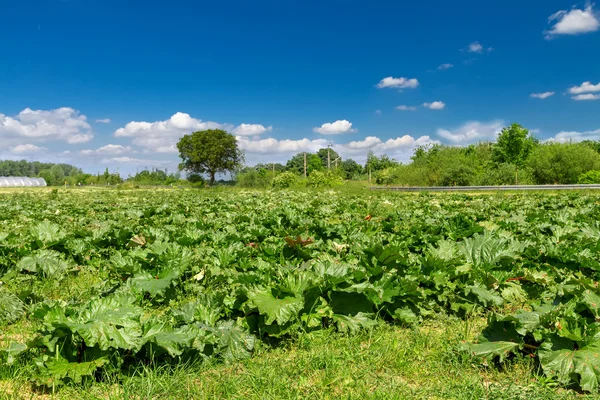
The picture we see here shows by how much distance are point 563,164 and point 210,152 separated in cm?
5454

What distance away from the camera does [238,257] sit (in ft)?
14.6

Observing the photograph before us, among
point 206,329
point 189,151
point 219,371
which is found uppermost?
point 189,151

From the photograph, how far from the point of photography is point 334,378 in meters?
2.36

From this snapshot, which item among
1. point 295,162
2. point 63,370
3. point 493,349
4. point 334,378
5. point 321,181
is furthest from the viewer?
point 295,162

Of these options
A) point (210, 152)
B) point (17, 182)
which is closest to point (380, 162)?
point (210, 152)

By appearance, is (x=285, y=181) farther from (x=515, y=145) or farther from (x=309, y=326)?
(x=309, y=326)

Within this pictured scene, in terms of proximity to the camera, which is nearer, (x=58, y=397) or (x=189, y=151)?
(x=58, y=397)

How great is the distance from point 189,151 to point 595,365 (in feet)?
252

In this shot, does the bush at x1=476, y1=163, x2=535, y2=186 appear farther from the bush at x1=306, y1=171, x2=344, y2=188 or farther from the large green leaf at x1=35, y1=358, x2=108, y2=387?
the large green leaf at x1=35, y1=358, x2=108, y2=387

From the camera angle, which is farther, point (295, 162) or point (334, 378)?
point (295, 162)

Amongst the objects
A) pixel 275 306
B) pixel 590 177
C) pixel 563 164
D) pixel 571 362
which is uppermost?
pixel 563 164

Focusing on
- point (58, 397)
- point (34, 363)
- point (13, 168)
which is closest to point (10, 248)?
point (34, 363)

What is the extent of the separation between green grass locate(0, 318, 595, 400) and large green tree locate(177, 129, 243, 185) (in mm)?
73094

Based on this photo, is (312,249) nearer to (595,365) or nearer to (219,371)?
(219,371)
